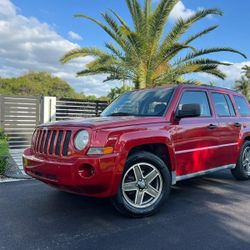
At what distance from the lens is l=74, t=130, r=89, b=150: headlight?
4.18 m

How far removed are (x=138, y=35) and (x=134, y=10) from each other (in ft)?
5.01

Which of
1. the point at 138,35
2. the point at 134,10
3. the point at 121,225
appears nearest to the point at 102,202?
the point at 121,225

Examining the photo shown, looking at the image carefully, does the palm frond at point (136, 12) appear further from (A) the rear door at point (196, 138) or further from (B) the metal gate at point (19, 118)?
(A) the rear door at point (196, 138)

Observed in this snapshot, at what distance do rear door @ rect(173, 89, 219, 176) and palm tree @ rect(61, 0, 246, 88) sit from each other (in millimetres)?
6445

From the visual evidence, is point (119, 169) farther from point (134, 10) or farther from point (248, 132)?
point (134, 10)

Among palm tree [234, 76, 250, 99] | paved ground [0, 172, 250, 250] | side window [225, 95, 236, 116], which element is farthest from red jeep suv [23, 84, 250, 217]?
palm tree [234, 76, 250, 99]

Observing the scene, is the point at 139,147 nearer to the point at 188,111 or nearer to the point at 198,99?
the point at 188,111

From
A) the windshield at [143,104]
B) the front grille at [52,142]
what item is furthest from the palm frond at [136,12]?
the front grille at [52,142]

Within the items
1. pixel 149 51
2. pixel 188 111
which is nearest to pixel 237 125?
pixel 188 111

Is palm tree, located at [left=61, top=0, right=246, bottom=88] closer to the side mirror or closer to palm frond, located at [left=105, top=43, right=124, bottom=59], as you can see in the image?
palm frond, located at [left=105, top=43, right=124, bottom=59]

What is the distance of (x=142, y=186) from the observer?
4.65 meters

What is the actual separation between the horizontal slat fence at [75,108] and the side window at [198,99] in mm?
7120

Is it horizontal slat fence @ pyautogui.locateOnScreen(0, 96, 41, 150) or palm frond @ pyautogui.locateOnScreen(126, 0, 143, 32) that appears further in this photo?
palm frond @ pyautogui.locateOnScreen(126, 0, 143, 32)

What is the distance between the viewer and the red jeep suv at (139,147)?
13.7 ft
